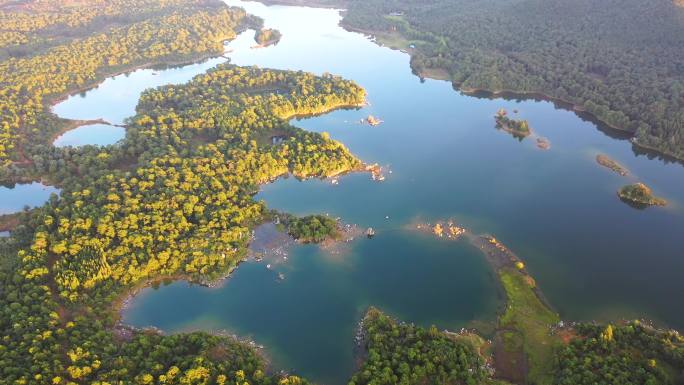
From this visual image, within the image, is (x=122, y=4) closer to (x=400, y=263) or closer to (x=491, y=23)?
(x=491, y=23)

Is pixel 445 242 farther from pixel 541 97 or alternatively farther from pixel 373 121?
pixel 541 97

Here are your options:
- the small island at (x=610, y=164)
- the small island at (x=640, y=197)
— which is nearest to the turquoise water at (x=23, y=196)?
the small island at (x=640, y=197)

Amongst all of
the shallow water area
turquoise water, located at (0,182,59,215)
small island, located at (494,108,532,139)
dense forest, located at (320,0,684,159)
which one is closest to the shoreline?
dense forest, located at (320,0,684,159)

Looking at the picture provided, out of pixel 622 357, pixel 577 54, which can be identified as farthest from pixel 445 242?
pixel 577 54

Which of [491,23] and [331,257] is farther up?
[491,23]

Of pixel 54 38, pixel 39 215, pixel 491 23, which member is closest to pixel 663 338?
pixel 39 215

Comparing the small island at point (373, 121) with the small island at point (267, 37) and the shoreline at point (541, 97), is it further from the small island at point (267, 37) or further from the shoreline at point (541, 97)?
the small island at point (267, 37)

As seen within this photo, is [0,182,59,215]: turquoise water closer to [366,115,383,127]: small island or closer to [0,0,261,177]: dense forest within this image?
[0,0,261,177]: dense forest
